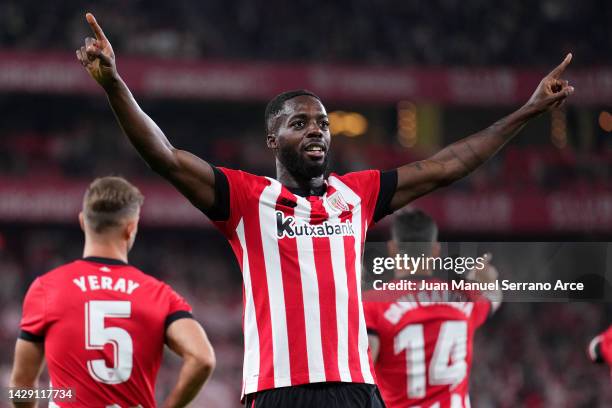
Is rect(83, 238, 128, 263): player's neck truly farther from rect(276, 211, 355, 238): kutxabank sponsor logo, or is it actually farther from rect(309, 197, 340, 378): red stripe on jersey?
rect(309, 197, 340, 378): red stripe on jersey

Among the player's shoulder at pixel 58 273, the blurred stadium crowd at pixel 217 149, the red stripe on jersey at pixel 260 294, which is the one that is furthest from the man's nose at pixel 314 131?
the blurred stadium crowd at pixel 217 149

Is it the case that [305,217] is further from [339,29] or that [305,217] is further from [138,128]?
[339,29]

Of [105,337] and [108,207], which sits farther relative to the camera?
[108,207]

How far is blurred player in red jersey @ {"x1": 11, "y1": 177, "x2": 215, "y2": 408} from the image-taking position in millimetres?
3770

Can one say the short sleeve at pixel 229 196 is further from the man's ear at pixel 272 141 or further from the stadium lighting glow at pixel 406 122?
the stadium lighting glow at pixel 406 122

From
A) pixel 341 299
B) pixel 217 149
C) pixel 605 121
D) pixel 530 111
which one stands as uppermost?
pixel 605 121

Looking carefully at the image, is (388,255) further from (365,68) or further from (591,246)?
(365,68)

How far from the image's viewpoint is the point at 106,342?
3.78 metres

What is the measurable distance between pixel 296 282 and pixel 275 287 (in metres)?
0.07

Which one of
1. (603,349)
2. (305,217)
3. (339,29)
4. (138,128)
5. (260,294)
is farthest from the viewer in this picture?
(339,29)

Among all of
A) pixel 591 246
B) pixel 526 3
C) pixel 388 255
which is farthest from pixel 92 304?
pixel 526 3

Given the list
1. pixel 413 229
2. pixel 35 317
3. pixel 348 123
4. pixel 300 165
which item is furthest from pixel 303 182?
pixel 348 123

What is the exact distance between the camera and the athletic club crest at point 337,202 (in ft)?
12.2

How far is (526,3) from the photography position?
2070cm
